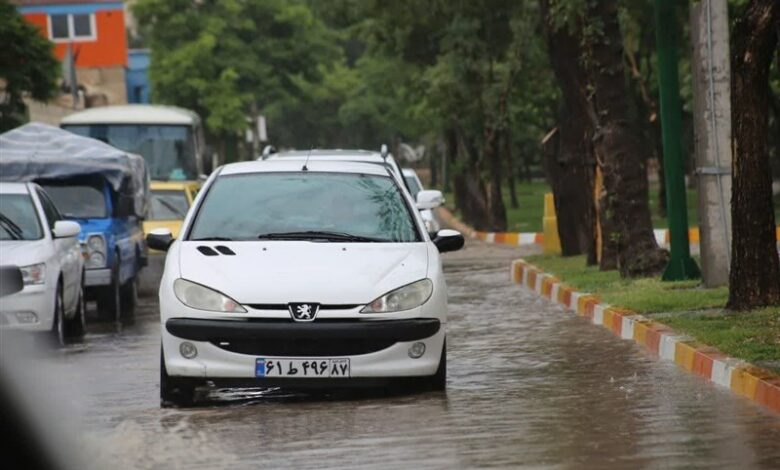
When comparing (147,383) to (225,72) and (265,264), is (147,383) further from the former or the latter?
(225,72)

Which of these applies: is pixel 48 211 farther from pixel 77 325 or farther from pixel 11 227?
pixel 77 325

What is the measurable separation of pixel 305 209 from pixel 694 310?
4913 mm

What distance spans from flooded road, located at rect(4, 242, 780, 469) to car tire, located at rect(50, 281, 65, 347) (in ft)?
2.94

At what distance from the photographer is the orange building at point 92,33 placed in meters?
91.8

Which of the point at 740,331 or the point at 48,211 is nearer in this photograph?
the point at 740,331

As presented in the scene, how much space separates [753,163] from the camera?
14328 mm

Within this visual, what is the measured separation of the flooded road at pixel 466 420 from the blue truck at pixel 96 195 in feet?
18.4

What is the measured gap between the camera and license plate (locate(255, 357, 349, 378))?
10734mm

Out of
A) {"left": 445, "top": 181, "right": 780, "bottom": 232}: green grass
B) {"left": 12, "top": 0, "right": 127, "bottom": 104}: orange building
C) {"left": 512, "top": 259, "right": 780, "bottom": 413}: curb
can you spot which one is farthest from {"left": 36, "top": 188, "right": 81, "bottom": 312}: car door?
{"left": 12, "top": 0, "right": 127, "bottom": 104}: orange building

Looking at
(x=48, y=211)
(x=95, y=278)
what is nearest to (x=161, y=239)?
(x=48, y=211)

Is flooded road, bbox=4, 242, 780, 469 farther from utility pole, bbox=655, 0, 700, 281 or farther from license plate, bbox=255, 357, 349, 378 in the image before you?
utility pole, bbox=655, 0, 700, 281

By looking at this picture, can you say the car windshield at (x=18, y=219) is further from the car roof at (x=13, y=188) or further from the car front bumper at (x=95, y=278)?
the car front bumper at (x=95, y=278)

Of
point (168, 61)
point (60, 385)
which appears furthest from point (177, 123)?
point (168, 61)

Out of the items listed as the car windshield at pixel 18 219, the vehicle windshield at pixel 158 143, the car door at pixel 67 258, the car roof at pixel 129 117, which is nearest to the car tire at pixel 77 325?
the car door at pixel 67 258
